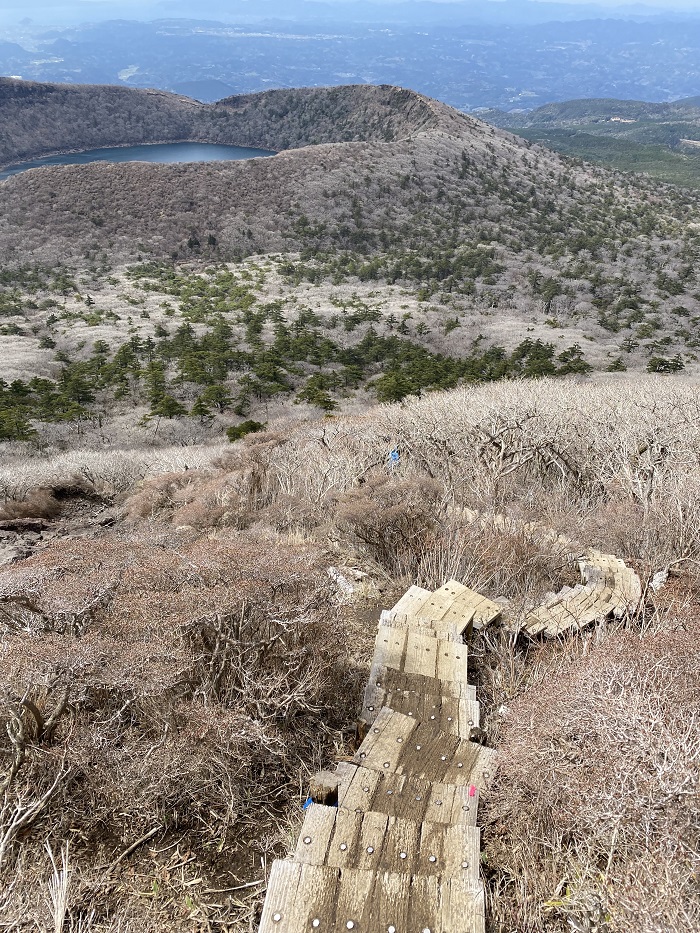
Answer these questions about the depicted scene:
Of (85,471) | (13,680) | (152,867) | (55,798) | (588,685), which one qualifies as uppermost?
(588,685)

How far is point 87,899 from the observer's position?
9.80 feet

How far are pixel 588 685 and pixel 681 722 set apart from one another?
0.45 m

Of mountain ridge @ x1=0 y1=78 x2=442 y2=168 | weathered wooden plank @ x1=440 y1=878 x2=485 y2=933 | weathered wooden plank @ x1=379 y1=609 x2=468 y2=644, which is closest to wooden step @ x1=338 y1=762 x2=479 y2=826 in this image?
weathered wooden plank @ x1=440 y1=878 x2=485 y2=933

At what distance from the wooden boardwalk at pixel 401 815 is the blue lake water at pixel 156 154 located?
98.8 metres

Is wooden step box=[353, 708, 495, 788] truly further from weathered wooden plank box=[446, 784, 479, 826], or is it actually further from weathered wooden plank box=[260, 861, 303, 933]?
weathered wooden plank box=[260, 861, 303, 933]

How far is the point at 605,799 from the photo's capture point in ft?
8.52

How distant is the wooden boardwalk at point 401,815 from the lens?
2664 millimetres

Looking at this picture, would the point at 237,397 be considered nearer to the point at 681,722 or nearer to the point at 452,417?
the point at 452,417

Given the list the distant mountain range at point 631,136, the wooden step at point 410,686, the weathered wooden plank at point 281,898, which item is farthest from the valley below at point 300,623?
the distant mountain range at point 631,136

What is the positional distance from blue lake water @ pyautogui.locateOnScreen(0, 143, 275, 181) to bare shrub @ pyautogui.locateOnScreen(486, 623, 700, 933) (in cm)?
9993

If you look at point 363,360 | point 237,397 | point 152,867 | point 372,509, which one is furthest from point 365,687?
point 363,360

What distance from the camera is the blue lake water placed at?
9029 cm

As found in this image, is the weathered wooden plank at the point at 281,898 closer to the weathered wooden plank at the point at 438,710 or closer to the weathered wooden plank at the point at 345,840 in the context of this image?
the weathered wooden plank at the point at 345,840

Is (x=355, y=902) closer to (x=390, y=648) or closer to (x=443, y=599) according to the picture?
(x=390, y=648)
